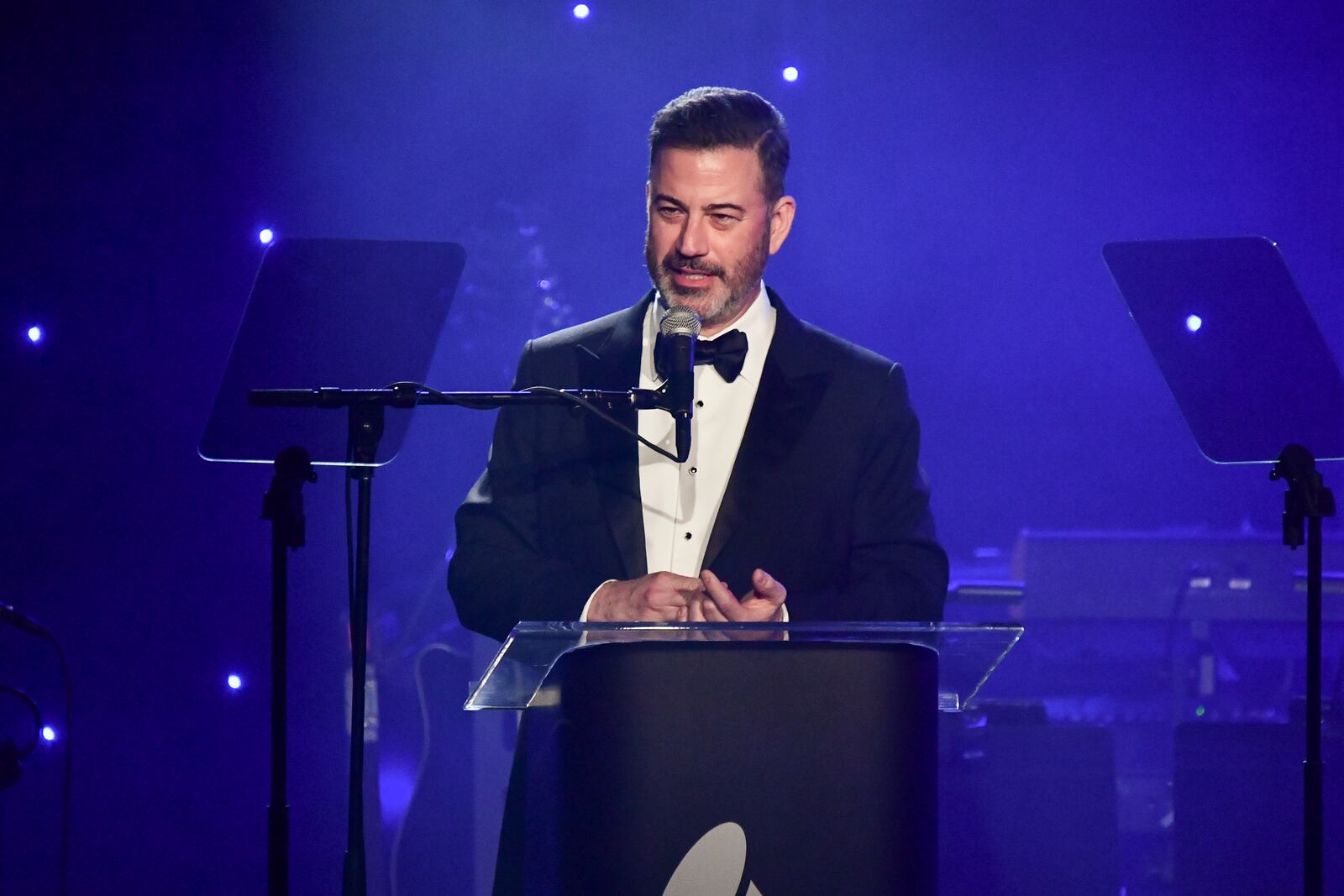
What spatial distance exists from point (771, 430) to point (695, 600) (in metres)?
0.82

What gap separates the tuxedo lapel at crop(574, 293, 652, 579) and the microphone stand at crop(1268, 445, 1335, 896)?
3.98 ft

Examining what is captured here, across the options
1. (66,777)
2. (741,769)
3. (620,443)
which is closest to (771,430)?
(620,443)

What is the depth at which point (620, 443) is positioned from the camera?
277 centimetres

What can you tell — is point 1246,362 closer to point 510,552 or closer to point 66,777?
point 510,552

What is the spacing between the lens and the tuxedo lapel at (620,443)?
266 cm

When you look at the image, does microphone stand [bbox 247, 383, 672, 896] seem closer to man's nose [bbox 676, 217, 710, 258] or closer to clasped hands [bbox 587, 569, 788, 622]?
clasped hands [bbox 587, 569, 788, 622]

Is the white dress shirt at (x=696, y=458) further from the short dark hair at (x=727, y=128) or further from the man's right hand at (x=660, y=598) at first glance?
the man's right hand at (x=660, y=598)

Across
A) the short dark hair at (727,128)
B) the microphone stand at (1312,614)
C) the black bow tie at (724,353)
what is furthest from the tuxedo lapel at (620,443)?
the microphone stand at (1312,614)

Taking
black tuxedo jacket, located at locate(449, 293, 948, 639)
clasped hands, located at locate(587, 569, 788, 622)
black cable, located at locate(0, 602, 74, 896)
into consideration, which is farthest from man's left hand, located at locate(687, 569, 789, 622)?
black cable, located at locate(0, 602, 74, 896)

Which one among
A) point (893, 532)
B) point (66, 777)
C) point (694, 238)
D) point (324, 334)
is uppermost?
point (694, 238)

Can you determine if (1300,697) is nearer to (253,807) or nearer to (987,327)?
(987,327)

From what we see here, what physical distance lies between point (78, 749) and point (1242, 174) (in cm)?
362

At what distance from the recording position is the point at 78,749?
12.0ft

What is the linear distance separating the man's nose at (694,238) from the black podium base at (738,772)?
1432 millimetres
